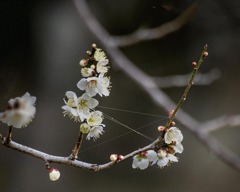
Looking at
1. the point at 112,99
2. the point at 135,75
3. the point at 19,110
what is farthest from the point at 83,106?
the point at 112,99

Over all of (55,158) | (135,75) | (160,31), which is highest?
(160,31)

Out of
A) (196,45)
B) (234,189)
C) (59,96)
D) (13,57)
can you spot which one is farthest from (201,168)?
(13,57)

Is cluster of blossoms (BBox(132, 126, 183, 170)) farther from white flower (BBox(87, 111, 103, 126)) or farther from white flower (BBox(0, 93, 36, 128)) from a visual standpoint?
white flower (BBox(0, 93, 36, 128))

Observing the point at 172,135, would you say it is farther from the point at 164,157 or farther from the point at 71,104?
the point at 71,104

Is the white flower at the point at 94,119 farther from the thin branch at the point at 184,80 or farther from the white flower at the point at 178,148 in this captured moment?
the thin branch at the point at 184,80

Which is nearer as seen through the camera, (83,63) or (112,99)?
(83,63)
